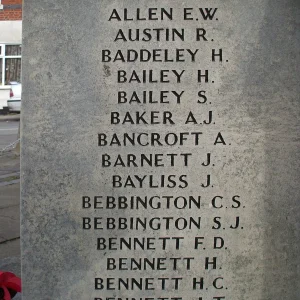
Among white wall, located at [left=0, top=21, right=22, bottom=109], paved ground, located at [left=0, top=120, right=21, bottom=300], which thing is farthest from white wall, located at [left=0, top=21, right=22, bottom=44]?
paved ground, located at [left=0, top=120, right=21, bottom=300]

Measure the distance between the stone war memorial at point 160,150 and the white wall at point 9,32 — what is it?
23.5 metres

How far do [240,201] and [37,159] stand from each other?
3.57 feet

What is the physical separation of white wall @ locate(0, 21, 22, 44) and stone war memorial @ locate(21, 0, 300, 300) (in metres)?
23.5

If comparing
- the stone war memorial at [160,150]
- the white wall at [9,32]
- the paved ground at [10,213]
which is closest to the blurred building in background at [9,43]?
the white wall at [9,32]

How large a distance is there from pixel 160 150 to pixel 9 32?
945 inches

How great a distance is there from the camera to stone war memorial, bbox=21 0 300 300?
294 cm

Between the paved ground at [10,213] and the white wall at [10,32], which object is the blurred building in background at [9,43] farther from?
the paved ground at [10,213]

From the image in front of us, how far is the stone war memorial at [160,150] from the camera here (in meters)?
2.94

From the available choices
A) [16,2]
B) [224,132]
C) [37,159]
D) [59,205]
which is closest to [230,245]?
[224,132]

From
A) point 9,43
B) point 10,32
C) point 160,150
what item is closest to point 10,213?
point 160,150

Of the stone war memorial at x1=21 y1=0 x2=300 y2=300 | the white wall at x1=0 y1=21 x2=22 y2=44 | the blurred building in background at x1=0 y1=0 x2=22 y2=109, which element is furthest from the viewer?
the white wall at x1=0 y1=21 x2=22 y2=44

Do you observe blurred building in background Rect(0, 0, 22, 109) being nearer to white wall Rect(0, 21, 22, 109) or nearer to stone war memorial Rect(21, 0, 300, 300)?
white wall Rect(0, 21, 22, 109)

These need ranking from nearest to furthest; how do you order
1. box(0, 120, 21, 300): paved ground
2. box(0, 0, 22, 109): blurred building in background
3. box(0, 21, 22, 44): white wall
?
box(0, 120, 21, 300): paved ground
box(0, 0, 22, 109): blurred building in background
box(0, 21, 22, 44): white wall

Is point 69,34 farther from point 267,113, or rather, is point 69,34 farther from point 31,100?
point 267,113
